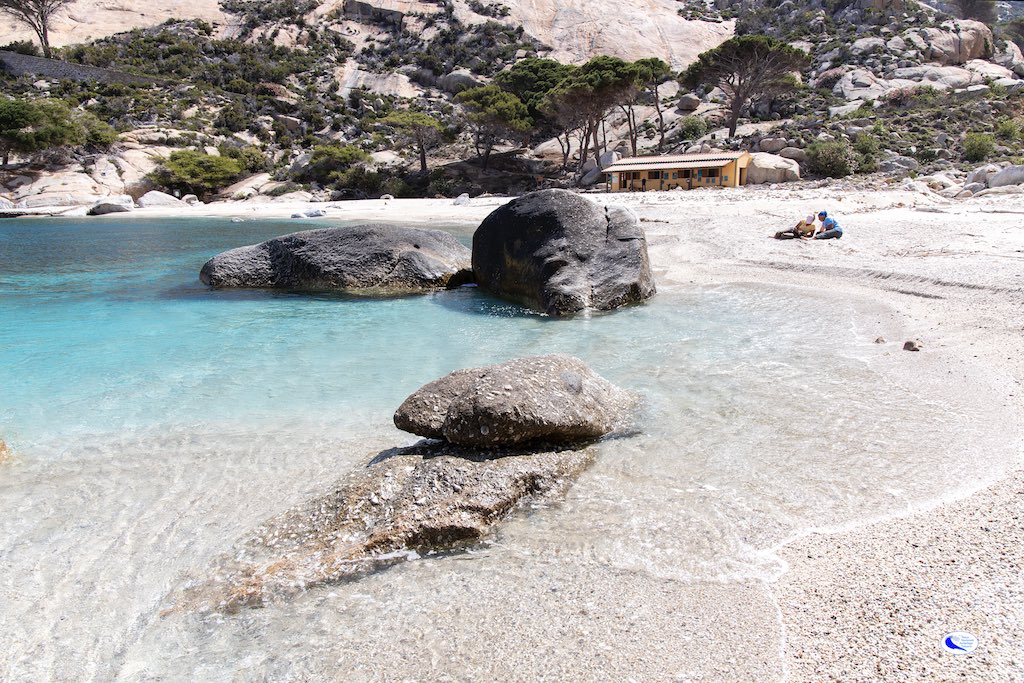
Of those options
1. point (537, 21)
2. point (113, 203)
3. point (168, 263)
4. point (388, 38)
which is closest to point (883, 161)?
point (168, 263)

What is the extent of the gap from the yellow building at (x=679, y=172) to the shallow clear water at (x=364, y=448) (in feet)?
92.3

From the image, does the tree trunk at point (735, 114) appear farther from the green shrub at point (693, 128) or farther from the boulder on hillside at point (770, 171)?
the boulder on hillside at point (770, 171)

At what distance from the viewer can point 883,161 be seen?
3803 centimetres

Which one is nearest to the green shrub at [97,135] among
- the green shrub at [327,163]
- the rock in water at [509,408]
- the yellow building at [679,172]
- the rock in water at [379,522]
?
the green shrub at [327,163]

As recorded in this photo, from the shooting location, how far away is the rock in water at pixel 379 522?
3.85 metres

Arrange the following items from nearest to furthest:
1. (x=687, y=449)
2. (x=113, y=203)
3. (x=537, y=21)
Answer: (x=687, y=449) < (x=113, y=203) < (x=537, y=21)

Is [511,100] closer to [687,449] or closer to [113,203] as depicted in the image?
[113,203]

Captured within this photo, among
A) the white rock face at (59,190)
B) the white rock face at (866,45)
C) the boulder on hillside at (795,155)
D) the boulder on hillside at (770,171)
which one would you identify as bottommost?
the boulder on hillside at (770,171)

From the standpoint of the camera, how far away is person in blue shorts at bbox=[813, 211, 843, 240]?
15.5m

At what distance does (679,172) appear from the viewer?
39219mm

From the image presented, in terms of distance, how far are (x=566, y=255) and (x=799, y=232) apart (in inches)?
299

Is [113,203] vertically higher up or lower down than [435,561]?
higher up

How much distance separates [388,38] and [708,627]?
97.7 metres

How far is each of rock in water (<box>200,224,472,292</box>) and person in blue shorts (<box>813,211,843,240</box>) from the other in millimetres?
8419
